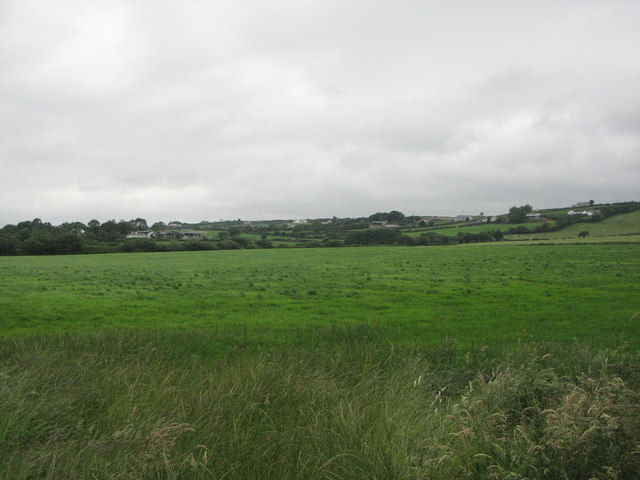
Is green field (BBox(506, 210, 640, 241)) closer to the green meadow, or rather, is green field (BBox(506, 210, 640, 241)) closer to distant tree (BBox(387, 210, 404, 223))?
distant tree (BBox(387, 210, 404, 223))

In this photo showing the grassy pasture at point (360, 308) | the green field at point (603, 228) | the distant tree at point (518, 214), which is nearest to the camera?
the grassy pasture at point (360, 308)

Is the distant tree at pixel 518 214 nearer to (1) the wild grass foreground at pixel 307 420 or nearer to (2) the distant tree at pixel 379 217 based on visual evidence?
(2) the distant tree at pixel 379 217

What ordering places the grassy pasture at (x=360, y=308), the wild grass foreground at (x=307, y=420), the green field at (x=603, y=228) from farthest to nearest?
the green field at (x=603, y=228) → the grassy pasture at (x=360, y=308) → the wild grass foreground at (x=307, y=420)

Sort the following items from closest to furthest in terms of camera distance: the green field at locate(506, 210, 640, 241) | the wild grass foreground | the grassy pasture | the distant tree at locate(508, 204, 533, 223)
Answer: the wild grass foreground
the grassy pasture
the green field at locate(506, 210, 640, 241)
the distant tree at locate(508, 204, 533, 223)

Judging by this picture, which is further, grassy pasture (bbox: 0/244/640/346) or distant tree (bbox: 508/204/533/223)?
distant tree (bbox: 508/204/533/223)

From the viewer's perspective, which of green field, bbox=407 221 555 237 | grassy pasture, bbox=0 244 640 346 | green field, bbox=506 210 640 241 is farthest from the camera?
green field, bbox=407 221 555 237

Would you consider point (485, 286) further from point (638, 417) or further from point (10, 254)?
point (10, 254)

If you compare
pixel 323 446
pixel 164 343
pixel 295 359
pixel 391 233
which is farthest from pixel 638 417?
pixel 391 233

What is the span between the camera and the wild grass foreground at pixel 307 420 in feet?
14.3

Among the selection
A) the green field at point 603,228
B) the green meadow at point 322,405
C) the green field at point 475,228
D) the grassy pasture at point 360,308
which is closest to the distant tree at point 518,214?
the green field at point 475,228

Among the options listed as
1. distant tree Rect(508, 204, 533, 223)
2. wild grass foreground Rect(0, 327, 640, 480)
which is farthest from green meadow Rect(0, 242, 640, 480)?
distant tree Rect(508, 204, 533, 223)

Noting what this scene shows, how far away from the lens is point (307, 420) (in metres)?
5.98

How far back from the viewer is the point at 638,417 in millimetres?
4633

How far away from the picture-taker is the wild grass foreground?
14.3ft
